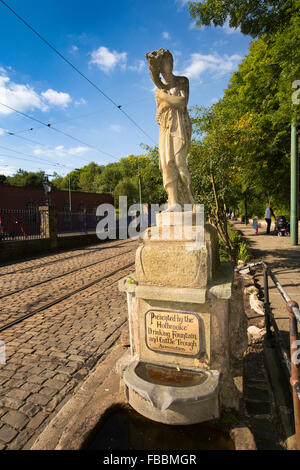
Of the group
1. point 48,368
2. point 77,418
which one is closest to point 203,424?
point 77,418

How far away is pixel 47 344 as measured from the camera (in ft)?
12.9

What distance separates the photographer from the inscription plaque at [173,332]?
8.19 feet

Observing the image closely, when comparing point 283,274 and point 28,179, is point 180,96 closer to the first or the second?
point 283,274

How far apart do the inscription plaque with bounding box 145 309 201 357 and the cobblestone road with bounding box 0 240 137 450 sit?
1.15 metres

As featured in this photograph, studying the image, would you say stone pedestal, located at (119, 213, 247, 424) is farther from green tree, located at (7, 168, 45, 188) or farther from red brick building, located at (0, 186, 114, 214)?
green tree, located at (7, 168, 45, 188)

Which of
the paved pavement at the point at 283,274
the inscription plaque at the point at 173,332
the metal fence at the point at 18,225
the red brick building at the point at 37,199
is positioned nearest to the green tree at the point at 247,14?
the paved pavement at the point at 283,274

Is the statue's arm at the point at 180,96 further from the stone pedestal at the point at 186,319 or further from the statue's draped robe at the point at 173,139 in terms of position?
the stone pedestal at the point at 186,319

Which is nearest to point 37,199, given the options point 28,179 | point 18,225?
point 18,225

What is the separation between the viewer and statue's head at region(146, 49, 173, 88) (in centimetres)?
315

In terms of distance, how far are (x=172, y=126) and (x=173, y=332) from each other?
234cm

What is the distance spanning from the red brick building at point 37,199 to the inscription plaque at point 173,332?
83.8 feet

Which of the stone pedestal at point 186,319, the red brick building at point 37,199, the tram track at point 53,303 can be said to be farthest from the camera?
the red brick building at point 37,199

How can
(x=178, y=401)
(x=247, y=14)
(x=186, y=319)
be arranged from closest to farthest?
(x=178, y=401) < (x=186, y=319) < (x=247, y=14)

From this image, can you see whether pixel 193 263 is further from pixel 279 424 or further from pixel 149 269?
pixel 279 424
